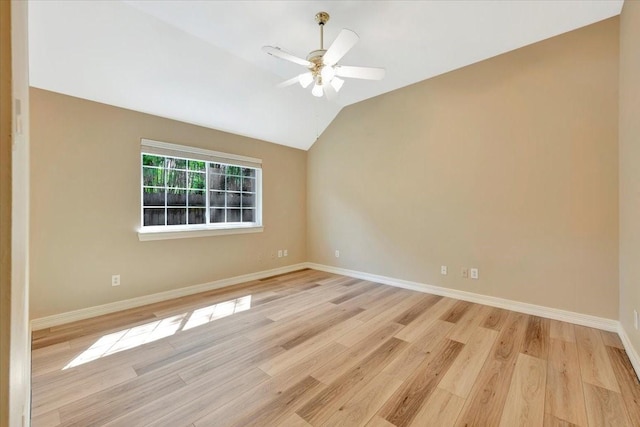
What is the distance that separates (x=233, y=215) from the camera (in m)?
4.38

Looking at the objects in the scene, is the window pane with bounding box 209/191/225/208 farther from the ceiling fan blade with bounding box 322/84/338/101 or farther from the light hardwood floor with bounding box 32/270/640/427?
the ceiling fan blade with bounding box 322/84/338/101

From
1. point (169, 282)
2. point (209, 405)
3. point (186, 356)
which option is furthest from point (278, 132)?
point (209, 405)

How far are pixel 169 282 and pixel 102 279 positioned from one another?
2.32ft

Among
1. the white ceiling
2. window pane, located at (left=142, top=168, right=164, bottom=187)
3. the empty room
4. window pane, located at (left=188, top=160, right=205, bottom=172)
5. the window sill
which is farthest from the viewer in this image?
window pane, located at (left=188, top=160, right=205, bottom=172)

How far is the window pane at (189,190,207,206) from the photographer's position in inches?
152

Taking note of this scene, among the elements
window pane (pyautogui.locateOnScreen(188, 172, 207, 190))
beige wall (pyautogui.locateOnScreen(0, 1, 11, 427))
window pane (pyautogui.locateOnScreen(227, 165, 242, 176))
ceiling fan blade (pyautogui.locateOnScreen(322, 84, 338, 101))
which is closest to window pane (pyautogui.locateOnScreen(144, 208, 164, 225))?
window pane (pyautogui.locateOnScreen(188, 172, 207, 190))

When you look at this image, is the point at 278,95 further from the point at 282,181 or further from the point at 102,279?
the point at 102,279

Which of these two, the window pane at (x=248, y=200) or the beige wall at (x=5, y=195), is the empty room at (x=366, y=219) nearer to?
the window pane at (x=248, y=200)

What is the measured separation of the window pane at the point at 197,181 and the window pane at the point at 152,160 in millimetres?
406

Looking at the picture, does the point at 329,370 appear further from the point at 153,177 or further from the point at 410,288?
the point at 153,177

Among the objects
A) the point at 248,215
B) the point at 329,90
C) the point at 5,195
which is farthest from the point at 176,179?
the point at 5,195

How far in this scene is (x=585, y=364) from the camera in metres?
2.04

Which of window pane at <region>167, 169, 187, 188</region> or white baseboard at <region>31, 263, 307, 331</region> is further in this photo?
window pane at <region>167, 169, 187, 188</region>

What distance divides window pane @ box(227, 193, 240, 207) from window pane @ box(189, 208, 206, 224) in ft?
1.53
